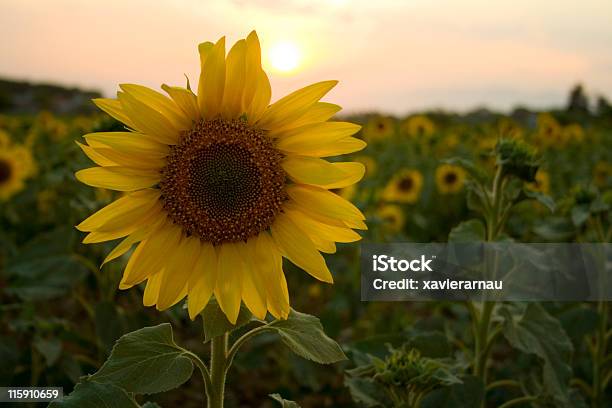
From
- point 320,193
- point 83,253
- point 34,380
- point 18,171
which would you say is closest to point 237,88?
point 320,193

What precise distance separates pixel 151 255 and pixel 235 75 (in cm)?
37

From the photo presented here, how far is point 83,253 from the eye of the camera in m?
3.67

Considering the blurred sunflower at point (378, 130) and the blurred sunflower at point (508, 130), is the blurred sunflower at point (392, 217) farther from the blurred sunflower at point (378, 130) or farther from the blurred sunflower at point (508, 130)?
the blurred sunflower at point (378, 130)

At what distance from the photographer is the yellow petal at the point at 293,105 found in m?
1.32

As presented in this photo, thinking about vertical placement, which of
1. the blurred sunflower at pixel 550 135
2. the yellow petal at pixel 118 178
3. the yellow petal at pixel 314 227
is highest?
the blurred sunflower at pixel 550 135

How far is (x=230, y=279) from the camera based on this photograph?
4.54ft

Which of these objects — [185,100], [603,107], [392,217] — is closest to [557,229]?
[185,100]

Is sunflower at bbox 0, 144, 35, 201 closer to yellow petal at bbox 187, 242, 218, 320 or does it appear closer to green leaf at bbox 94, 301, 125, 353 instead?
green leaf at bbox 94, 301, 125, 353

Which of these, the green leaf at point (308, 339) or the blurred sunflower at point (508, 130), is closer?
the green leaf at point (308, 339)

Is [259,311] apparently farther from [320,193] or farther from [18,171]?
[18,171]

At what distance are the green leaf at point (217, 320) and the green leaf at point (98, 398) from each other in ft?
0.66

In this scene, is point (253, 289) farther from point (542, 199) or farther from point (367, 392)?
point (542, 199)

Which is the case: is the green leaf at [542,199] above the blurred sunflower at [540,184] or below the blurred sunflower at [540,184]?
below

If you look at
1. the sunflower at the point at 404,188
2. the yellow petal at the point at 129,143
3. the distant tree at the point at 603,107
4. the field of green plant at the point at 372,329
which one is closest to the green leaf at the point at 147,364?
the field of green plant at the point at 372,329
